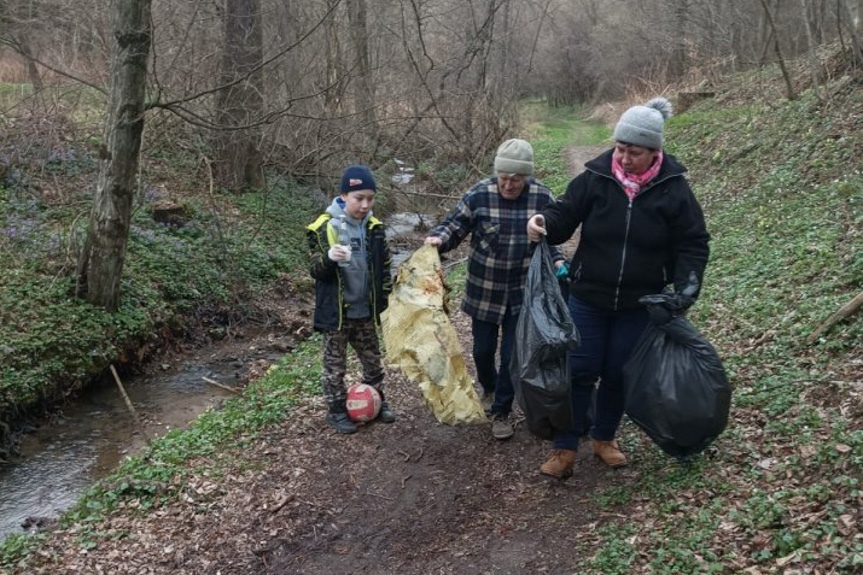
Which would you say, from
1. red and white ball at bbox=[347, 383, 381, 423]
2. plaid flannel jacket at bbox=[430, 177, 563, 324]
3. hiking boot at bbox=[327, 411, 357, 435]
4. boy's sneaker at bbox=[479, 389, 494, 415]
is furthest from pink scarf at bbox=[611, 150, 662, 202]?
hiking boot at bbox=[327, 411, 357, 435]

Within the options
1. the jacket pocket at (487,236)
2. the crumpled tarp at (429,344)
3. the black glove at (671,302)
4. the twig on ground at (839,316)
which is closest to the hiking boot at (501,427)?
the crumpled tarp at (429,344)

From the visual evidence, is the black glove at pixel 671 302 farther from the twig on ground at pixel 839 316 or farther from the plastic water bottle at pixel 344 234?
the plastic water bottle at pixel 344 234

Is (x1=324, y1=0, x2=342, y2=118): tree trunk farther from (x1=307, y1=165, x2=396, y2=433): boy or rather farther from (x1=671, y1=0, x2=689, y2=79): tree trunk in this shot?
(x1=671, y1=0, x2=689, y2=79): tree trunk

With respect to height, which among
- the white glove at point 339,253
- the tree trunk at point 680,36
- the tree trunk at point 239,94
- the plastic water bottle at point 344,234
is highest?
the tree trunk at point 680,36

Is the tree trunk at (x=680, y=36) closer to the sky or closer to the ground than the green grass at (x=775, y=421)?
closer to the sky

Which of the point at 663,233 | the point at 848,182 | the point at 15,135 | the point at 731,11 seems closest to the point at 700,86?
the point at 731,11

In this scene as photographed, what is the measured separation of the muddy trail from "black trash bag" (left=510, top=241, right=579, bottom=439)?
21.1 inches

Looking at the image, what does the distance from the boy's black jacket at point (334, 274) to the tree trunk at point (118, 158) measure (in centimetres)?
413

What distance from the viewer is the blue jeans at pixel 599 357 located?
3951 mm

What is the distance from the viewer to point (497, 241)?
462cm

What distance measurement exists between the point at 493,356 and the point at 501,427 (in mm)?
497

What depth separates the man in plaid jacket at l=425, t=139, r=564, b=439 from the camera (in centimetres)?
455

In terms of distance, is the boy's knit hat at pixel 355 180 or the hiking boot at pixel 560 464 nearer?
the hiking boot at pixel 560 464

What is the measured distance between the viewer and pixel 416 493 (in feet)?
15.0
